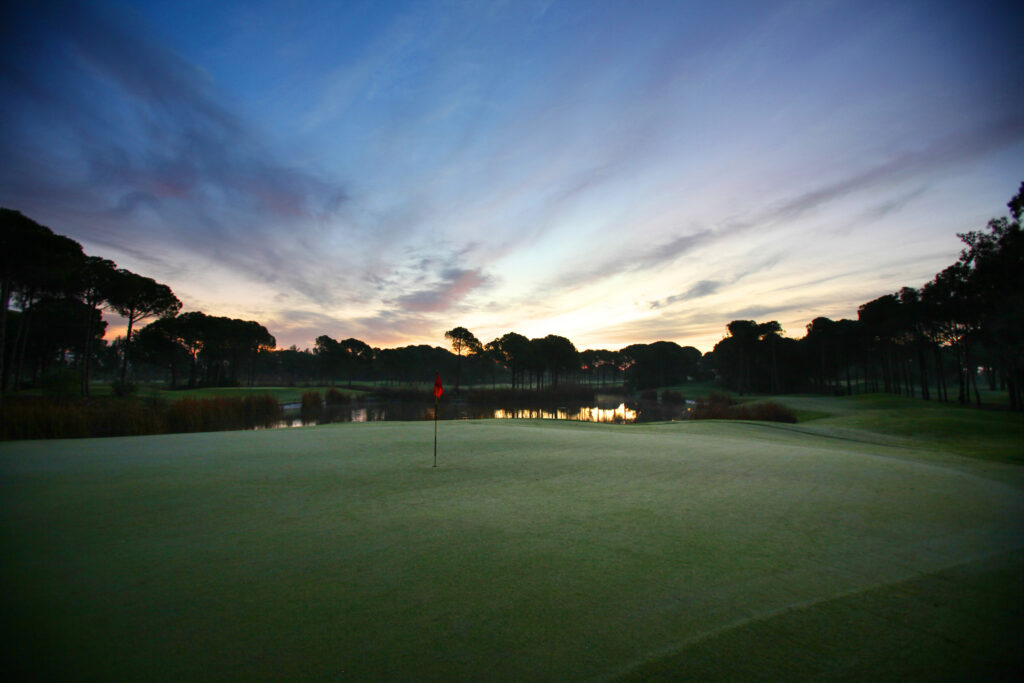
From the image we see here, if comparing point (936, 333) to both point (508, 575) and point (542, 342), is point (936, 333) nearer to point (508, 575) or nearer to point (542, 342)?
point (542, 342)

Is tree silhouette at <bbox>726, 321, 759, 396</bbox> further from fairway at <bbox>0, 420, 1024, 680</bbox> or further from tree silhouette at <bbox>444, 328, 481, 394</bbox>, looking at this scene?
fairway at <bbox>0, 420, 1024, 680</bbox>

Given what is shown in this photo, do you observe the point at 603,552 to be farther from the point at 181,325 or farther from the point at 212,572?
the point at 181,325

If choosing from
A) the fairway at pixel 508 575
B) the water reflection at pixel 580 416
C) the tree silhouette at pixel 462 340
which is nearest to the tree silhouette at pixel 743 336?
the water reflection at pixel 580 416

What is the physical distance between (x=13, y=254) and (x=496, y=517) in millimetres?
25243

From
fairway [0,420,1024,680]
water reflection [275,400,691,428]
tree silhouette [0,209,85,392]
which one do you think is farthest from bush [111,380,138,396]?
fairway [0,420,1024,680]

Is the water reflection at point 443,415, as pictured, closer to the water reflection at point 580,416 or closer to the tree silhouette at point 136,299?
the water reflection at point 580,416

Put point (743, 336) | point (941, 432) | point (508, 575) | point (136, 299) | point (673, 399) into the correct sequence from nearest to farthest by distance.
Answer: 1. point (508, 575)
2. point (941, 432)
3. point (136, 299)
4. point (673, 399)
5. point (743, 336)

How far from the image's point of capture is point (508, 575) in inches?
107

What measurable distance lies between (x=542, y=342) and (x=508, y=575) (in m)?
58.8

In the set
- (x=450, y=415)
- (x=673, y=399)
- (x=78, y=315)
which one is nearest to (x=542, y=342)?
(x=673, y=399)

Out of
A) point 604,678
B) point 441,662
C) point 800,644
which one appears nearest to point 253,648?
point 441,662

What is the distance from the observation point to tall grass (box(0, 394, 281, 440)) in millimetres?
11102

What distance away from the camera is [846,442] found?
416 inches

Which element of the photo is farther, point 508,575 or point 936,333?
point 936,333
